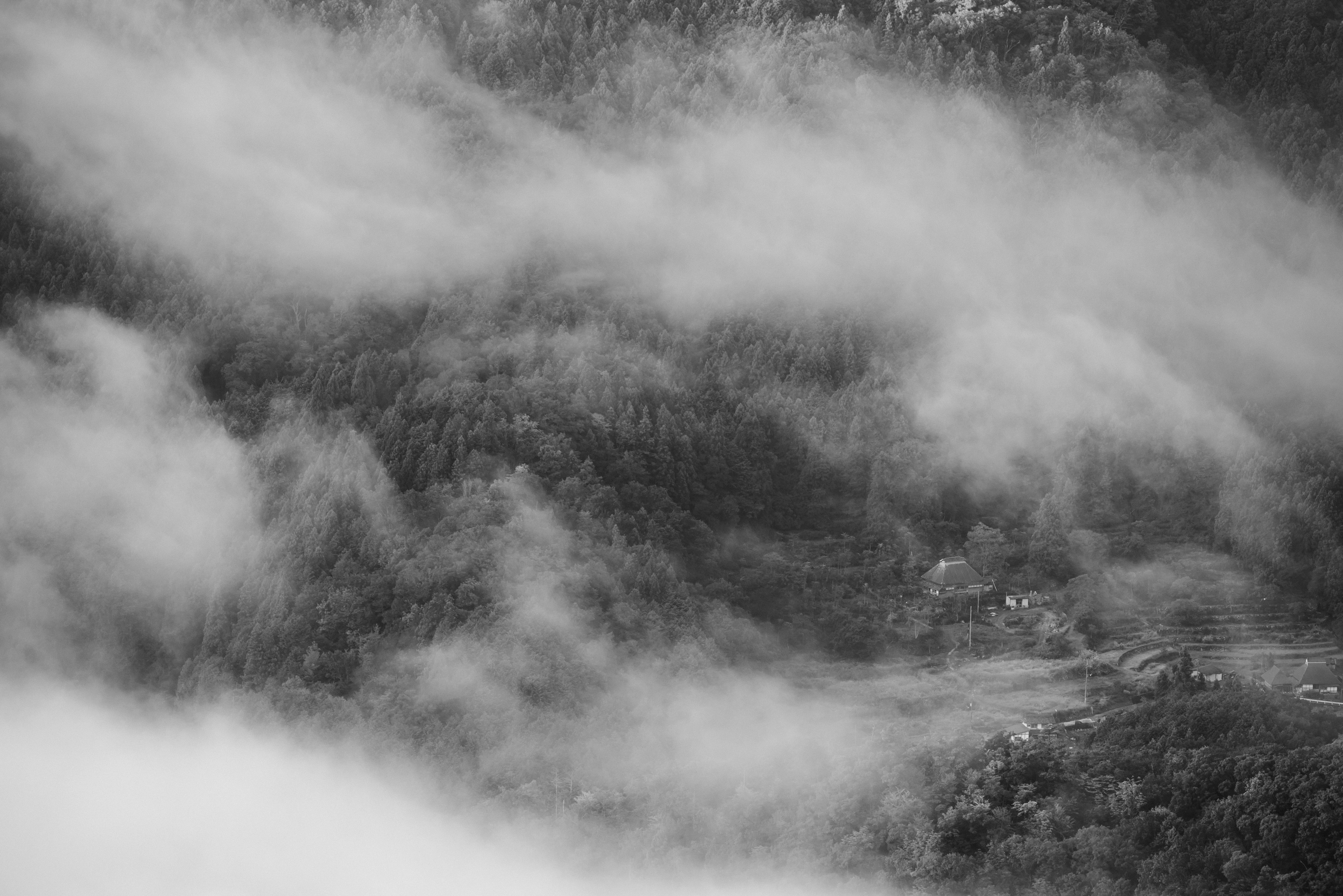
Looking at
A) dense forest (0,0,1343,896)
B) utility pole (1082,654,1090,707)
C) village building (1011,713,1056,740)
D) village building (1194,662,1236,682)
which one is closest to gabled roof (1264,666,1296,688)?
village building (1194,662,1236,682)

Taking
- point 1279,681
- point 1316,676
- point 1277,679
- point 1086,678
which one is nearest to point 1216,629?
point 1277,679

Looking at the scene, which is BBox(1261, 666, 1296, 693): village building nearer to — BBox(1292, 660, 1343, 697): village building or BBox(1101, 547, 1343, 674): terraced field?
BBox(1292, 660, 1343, 697): village building

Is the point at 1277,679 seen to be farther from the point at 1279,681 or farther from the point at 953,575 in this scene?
the point at 953,575

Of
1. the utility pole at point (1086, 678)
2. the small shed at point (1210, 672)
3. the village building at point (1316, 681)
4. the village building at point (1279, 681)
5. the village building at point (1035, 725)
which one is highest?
the village building at point (1316, 681)

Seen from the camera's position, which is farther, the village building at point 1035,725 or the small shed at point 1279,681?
the small shed at point 1279,681

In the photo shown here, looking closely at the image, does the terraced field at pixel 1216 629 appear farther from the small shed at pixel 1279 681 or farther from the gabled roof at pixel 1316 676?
the gabled roof at pixel 1316 676

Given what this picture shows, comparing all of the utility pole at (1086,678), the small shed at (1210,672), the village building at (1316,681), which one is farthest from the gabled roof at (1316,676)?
the utility pole at (1086,678)

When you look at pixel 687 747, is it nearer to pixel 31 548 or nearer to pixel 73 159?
pixel 31 548
